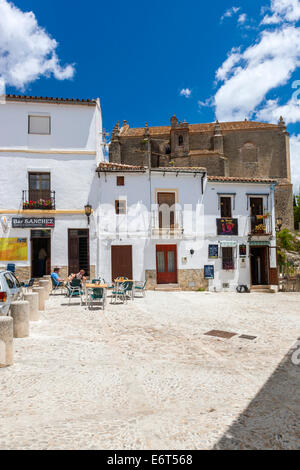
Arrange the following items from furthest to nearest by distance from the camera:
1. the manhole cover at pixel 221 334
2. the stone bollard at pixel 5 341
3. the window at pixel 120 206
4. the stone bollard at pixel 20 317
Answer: the window at pixel 120 206 → the manhole cover at pixel 221 334 → the stone bollard at pixel 20 317 → the stone bollard at pixel 5 341

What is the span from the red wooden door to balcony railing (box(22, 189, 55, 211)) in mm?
6442

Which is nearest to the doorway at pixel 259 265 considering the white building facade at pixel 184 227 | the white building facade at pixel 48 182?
the white building facade at pixel 184 227

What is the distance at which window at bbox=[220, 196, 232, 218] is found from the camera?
19.1m

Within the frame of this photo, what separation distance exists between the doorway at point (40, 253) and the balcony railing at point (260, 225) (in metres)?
12.0

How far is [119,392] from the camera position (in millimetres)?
4426

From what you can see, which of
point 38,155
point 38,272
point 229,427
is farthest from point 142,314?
point 38,155

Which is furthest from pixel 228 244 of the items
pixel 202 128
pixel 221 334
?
pixel 202 128

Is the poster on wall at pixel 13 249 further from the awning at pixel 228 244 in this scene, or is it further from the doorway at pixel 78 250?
the awning at pixel 228 244

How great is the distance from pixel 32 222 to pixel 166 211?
24.4ft

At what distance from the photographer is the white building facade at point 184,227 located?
1738 cm

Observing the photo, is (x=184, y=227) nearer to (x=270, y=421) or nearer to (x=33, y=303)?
(x=33, y=303)

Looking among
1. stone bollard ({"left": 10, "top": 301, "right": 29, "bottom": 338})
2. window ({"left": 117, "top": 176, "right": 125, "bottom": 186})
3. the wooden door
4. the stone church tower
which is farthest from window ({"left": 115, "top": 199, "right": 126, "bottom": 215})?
the stone church tower
